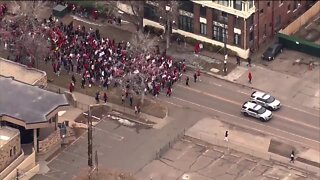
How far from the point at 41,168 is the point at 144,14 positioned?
3418cm

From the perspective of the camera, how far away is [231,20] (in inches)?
5202

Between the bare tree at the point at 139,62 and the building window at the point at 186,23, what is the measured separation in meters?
5.26

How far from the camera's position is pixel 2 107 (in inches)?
4409

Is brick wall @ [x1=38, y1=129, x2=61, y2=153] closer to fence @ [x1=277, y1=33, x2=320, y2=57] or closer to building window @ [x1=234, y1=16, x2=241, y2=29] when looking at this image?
building window @ [x1=234, y1=16, x2=241, y2=29]

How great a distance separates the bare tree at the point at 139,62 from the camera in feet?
398

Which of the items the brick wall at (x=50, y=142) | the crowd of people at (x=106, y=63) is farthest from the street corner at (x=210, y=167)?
the crowd of people at (x=106, y=63)

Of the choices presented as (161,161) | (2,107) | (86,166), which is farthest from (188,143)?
(2,107)

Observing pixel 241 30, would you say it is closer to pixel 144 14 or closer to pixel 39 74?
pixel 144 14

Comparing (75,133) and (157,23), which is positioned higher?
(157,23)

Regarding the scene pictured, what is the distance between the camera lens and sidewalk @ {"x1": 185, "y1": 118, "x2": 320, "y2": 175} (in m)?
114

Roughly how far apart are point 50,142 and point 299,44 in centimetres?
3681

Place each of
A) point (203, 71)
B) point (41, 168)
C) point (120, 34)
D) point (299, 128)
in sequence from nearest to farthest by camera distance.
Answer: point (41, 168) → point (299, 128) → point (203, 71) → point (120, 34)

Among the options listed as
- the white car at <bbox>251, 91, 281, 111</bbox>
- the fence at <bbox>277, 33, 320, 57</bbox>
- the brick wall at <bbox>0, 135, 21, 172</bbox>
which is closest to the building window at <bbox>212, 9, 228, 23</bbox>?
the fence at <bbox>277, 33, 320, 57</bbox>

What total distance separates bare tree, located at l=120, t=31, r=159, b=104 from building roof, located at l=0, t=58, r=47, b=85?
9424mm
